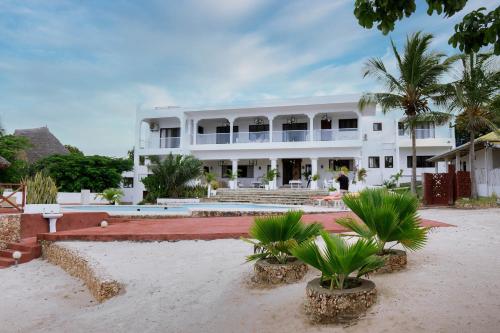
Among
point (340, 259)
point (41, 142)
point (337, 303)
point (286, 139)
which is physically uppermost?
point (41, 142)

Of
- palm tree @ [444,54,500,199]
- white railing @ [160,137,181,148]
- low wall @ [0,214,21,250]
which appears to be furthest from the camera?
white railing @ [160,137,181,148]

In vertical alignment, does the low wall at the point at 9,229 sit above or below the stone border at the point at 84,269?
above

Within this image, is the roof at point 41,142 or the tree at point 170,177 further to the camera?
the roof at point 41,142

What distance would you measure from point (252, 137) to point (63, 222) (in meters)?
18.7

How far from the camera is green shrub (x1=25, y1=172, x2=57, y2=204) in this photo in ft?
34.4

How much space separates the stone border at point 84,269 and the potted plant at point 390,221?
3.25 m

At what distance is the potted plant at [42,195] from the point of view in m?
10.3

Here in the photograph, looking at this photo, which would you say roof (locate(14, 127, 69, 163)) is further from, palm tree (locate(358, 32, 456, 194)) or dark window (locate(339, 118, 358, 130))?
palm tree (locate(358, 32, 456, 194))

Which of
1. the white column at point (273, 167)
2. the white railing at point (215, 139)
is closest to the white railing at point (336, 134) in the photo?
the white column at point (273, 167)

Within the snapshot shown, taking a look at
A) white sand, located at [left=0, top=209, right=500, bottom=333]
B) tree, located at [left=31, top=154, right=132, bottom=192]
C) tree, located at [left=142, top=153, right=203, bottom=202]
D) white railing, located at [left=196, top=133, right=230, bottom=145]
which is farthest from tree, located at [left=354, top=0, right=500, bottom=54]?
white railing, located at [left=196, top=133, right=230, bottom=145]

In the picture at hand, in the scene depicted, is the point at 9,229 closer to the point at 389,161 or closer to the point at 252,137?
the point at 252,137

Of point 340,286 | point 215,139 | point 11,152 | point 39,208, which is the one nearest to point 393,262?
point 340,286

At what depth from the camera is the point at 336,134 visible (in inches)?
1025

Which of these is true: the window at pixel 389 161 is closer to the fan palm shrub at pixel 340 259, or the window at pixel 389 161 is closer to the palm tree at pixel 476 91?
the palm tree at pixel 476 91
